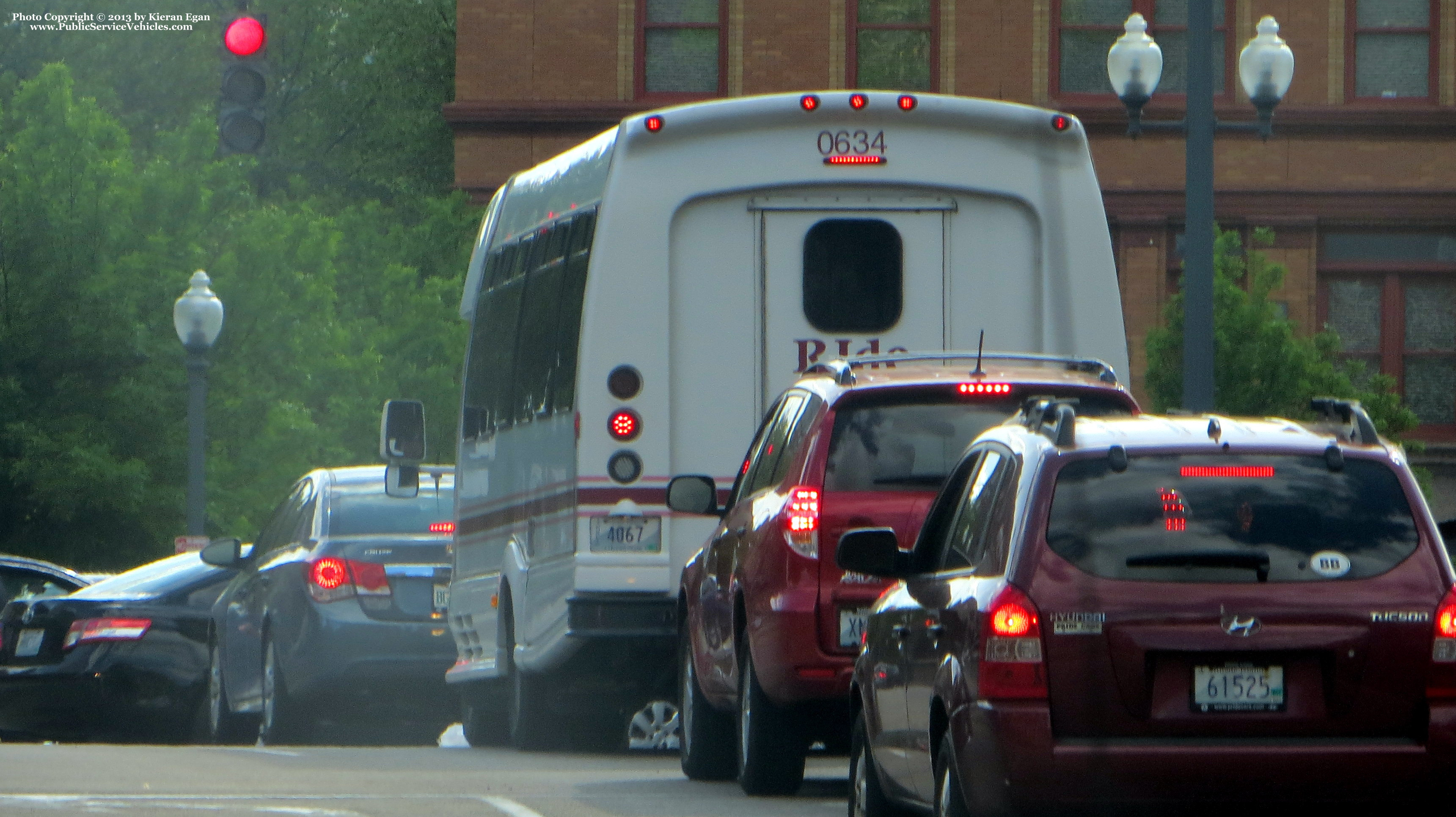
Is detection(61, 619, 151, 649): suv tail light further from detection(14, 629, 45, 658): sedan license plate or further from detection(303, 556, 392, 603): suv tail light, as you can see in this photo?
detection(303, 556, 392, 603): suv tail light

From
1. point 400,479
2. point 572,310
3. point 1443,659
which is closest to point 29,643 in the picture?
point 400,479

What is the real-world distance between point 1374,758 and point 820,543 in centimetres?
347

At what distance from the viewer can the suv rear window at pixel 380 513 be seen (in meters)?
15.9

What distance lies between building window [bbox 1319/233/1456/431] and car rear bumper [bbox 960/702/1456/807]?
93.2 ft

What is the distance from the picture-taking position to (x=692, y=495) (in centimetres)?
1145

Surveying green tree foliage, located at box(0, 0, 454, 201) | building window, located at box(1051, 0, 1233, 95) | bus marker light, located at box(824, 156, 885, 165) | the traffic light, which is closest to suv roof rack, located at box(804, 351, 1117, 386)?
bus marker light, located at box(824, 156, 885, 165)

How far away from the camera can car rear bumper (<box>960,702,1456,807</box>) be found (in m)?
6.75

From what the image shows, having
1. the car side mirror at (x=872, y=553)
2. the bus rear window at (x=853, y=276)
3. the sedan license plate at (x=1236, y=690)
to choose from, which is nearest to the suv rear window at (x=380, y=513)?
the bus rear window at (x=853, y=276)

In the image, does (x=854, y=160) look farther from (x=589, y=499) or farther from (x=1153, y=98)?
(x=1153, y=98)

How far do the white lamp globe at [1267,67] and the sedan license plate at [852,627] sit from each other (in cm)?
961

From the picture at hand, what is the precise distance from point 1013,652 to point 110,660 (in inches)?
468

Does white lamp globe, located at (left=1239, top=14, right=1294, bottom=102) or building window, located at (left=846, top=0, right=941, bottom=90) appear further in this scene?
building window, located at (left=846, top=0, right=941, bottom=90)

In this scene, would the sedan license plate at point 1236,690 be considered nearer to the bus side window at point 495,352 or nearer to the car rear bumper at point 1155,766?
the car rear bumper at point 1155,766

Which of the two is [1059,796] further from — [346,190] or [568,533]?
[346,190]
